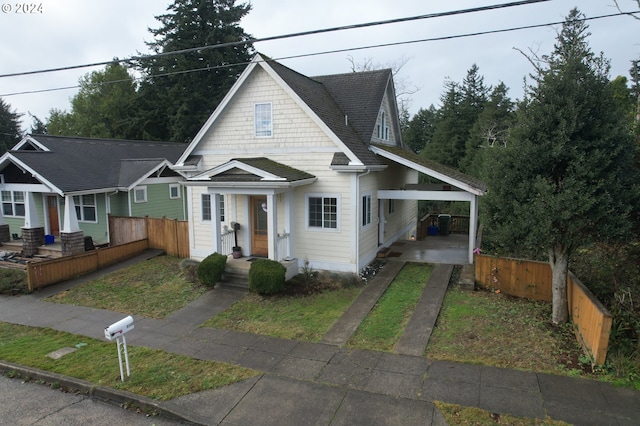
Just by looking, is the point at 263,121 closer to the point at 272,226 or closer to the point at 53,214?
the point at 272,226

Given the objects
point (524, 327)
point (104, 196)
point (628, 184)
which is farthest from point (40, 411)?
point (104, 196)

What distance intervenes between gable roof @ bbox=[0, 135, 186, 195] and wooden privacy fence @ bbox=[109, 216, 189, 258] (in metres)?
1.72

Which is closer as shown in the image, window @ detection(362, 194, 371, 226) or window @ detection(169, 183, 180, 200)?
window @ detection(362, 194, 371, 226)

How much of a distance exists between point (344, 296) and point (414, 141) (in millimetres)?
51970

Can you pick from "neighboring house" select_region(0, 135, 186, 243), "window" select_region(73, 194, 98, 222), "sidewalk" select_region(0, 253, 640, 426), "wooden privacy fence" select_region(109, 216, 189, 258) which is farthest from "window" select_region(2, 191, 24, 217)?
"sidewalk" select_region(0, 253, 640, 426)

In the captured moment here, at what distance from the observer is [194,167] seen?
48.8ft

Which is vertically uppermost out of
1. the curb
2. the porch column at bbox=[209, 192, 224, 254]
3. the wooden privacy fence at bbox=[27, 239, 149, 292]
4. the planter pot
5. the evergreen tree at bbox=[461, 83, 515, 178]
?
the evergreen tree at bbox=[461, 83, 515, 178]

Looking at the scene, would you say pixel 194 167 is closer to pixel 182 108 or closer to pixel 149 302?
pixel 149 302

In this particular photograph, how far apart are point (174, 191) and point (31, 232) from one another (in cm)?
644

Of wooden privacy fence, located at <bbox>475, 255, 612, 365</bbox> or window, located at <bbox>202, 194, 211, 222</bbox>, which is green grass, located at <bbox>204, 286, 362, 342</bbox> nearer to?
wooden privacy fence, located at <bbox>475, 255, 612, 365</bbox>

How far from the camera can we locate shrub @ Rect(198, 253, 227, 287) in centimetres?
1247

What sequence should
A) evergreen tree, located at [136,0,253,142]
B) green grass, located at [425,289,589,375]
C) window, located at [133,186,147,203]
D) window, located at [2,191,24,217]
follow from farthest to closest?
evergreen tree, located at [136,0,253,142] < window, located at [2,191,24,217] < window, located at [133,186,147,203] < green grass, located at [425,289,589,375]

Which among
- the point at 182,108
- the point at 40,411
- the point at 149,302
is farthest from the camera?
the point at 182,108

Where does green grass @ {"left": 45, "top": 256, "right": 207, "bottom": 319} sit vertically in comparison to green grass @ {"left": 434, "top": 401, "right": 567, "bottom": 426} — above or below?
above
